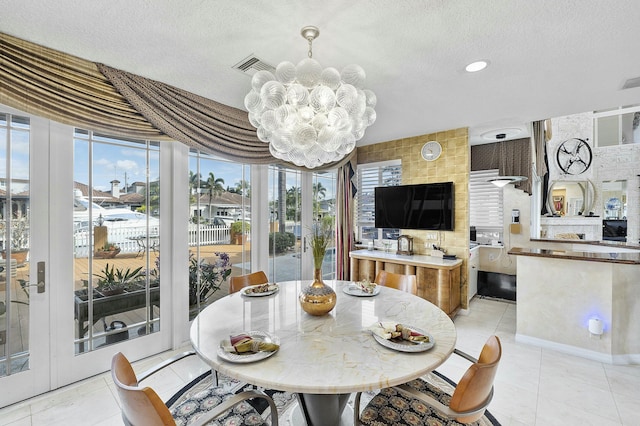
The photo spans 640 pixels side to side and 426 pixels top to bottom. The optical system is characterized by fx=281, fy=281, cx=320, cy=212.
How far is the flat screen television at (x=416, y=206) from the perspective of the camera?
3727mm

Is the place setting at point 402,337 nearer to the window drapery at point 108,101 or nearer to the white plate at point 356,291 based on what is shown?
the white plate at point 356,291

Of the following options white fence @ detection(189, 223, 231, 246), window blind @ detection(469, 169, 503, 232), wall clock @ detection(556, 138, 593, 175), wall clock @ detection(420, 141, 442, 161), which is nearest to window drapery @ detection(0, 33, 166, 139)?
white fence @ detection(189, 223, 231, 246)

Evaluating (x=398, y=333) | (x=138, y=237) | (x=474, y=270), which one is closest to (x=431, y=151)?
(x=474, y=270)

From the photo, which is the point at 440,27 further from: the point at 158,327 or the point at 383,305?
the point at 158,327

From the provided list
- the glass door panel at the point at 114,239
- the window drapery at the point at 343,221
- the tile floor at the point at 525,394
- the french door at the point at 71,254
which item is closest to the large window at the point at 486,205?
the window drapery at the point at 343,221

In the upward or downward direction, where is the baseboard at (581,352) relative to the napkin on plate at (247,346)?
downward

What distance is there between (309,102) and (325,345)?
4.41ft

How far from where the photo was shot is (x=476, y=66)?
214 centimetres

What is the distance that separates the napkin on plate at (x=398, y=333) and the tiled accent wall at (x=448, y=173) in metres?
2.66

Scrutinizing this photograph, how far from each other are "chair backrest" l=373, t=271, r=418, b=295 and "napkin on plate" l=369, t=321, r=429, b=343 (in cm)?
106

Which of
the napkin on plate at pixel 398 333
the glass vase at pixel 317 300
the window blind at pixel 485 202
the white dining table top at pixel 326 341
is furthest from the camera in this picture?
the window blind at pixel 485 202

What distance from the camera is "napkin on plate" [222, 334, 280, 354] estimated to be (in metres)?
1.28

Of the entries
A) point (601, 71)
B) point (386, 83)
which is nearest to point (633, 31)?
point (601, 71)

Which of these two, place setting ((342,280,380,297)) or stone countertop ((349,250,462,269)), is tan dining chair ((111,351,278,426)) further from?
stone countertop ((349,250,462,269))
